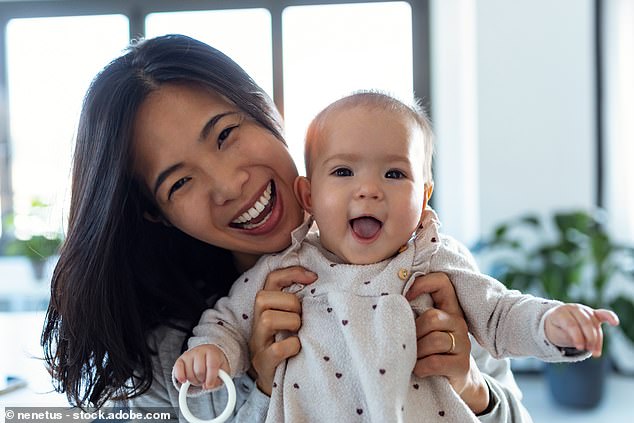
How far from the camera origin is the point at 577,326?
833 millimetres

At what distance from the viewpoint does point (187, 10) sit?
426cm

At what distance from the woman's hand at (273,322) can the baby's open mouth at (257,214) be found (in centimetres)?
11

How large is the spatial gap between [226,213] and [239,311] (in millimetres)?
181

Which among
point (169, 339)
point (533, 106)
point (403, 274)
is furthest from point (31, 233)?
point (403, 274)

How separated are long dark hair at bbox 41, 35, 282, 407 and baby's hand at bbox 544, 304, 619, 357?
2.07 ft

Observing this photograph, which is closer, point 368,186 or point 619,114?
point 368,186

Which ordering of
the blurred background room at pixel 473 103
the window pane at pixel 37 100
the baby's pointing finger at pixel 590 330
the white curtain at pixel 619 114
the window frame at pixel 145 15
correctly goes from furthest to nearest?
the window pane at pixel 37 100 < the window frame at pixel 145 15 < the white curtain at pixel 619 114 < the blurred background room at pixel 473 103 < the baby's pointing finger at pixel 590 330

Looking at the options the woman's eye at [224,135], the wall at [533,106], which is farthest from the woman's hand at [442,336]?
the wall at [533,106]

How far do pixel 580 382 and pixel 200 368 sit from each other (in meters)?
2.73

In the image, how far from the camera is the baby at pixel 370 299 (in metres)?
0.93

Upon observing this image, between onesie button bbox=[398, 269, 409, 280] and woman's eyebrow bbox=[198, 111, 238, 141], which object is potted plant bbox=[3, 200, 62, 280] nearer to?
woman's eyebrow bbox=[198, 111, 238, 141]

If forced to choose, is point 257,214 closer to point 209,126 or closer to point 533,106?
point 209,126

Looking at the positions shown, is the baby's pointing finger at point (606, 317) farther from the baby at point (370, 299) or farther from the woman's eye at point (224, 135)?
A: the woman's eye at point (224, 135)

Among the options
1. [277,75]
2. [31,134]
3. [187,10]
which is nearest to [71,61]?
[31,134]
